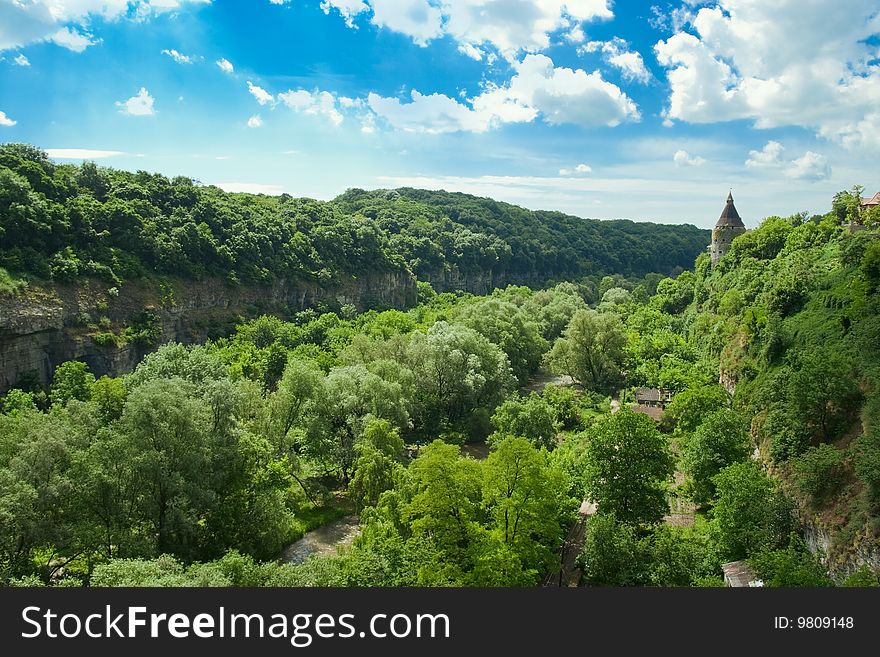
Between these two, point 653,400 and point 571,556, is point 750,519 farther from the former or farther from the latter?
point 653,400

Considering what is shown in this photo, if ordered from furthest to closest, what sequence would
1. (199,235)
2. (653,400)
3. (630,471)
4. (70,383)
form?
(199,235) < (653,400) < (70,383) < (630,471)

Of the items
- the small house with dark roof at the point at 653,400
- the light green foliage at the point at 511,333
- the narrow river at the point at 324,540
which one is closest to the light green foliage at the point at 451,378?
the light green foliage at the point at 511,333

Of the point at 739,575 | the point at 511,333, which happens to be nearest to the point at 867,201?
the point at 511,333

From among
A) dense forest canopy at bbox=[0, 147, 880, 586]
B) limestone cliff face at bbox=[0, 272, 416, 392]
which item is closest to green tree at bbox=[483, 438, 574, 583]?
dense forest canopy at bbox=[0, 147, 880, 586]

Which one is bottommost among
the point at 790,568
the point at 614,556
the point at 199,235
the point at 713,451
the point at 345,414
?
the point at 614,556

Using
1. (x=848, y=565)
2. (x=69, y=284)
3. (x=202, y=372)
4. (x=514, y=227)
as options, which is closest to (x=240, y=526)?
(x=202, y=372)

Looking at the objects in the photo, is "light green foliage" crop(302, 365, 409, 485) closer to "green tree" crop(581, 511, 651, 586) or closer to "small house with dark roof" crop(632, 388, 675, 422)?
"green tree" crop(581, 511, 651, 586)

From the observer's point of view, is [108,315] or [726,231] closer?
[108,315]
